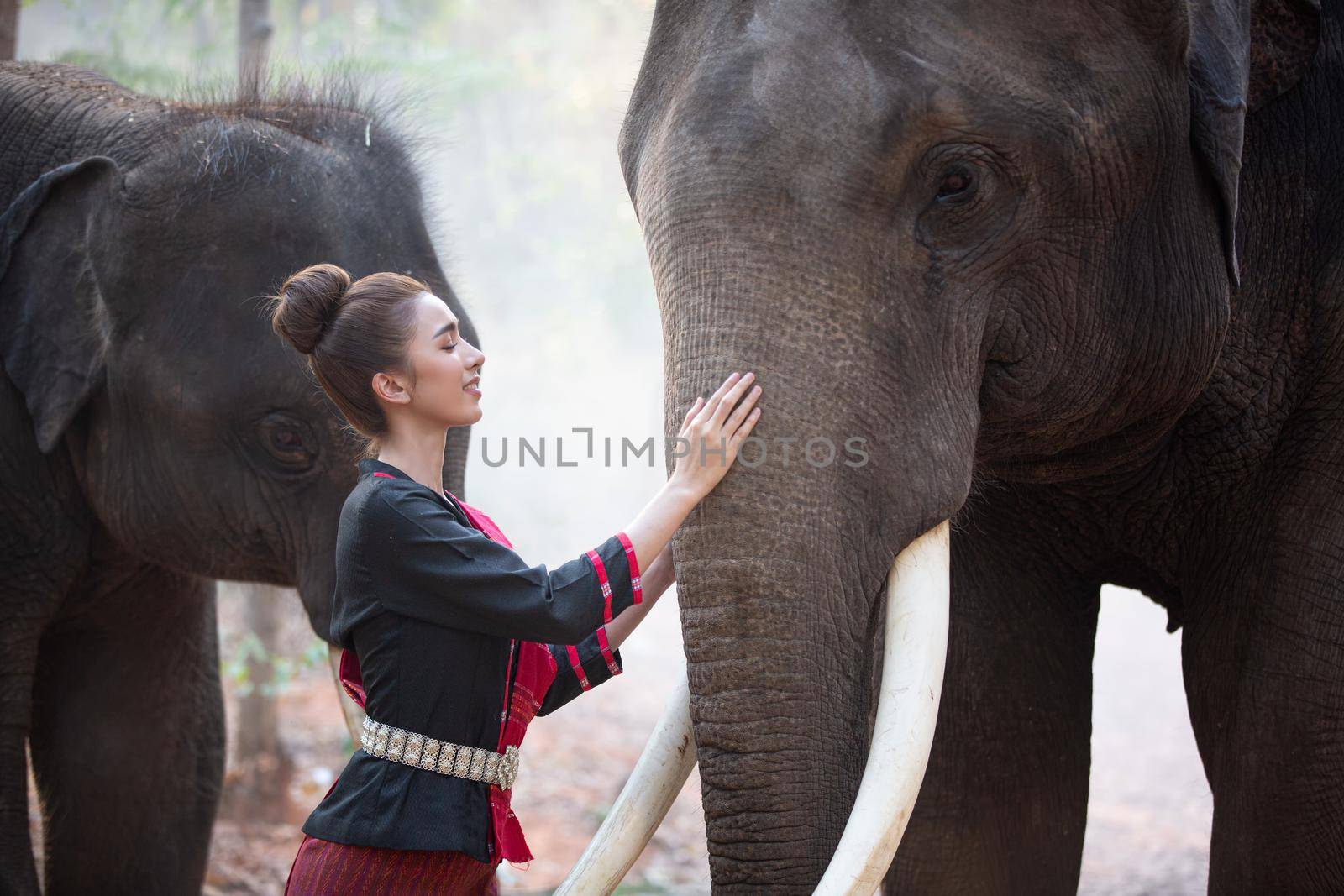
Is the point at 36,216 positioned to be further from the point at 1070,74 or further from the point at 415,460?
the point at 1070,74

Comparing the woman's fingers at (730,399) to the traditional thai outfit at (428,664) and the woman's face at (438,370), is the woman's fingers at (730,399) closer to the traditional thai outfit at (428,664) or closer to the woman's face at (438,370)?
the traditional thai outfit at (428,664)

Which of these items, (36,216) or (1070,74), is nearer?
(1070,74)

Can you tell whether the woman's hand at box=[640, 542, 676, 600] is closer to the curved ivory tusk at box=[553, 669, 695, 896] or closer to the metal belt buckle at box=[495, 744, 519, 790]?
the curved ivory tusk at box=[553, 669, 695, 896]

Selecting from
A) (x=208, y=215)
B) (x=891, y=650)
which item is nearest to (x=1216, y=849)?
(x=891, y=650)

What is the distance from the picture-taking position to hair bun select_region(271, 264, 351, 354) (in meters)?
2.21

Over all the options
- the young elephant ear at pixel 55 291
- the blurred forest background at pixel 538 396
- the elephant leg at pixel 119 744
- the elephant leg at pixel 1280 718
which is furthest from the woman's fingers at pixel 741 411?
the elephant leg at pixel 119 744

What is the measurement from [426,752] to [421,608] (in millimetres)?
228

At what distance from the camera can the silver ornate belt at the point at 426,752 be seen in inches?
83.7

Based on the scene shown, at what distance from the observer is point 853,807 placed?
1.76 metres

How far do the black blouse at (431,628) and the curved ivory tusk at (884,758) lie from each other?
23 cm

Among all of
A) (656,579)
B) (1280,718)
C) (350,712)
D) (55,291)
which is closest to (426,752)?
(656,579)

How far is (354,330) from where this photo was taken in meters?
2.20

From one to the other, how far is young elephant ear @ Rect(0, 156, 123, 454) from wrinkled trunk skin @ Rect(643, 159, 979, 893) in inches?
70.5

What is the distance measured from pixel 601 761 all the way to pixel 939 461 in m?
6.31
